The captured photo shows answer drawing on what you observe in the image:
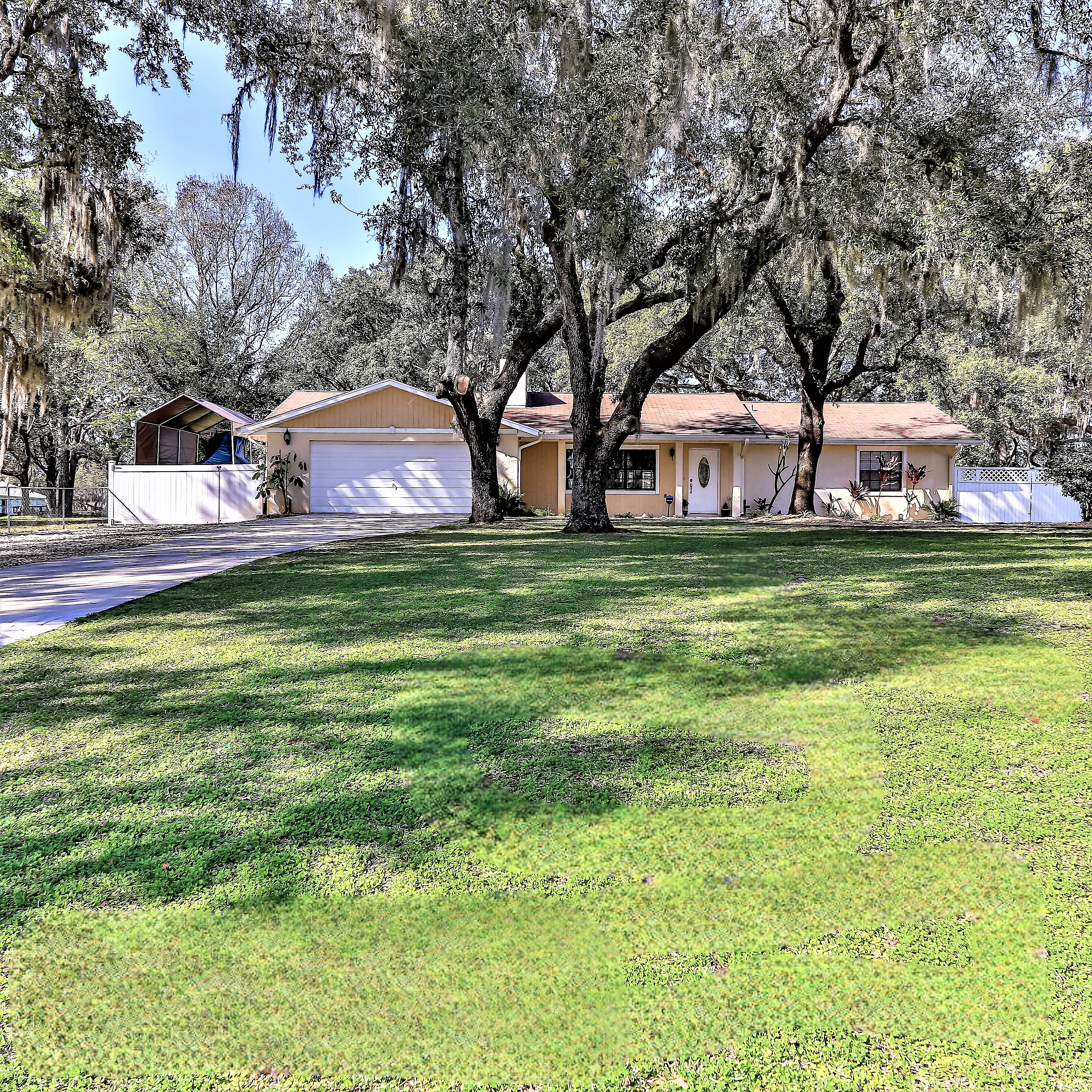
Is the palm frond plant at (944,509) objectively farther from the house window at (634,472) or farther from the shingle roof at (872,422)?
the house window at (634,472)

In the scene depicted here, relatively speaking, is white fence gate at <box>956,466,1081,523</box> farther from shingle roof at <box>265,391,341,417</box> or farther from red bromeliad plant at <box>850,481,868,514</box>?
shingle roof at <box>265,391,341,417</box>

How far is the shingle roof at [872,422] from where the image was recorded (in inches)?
927

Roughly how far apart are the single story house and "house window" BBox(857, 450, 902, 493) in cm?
3

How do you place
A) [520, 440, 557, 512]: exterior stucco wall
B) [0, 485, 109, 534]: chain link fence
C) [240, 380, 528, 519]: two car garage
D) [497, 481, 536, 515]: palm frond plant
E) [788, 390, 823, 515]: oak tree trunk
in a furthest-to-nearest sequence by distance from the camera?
[520, 440, 557, 512]: exterior stucco wall
[240, 380, 528, 519]: two car garage
[788, 390, 823, 515]: oak tree trunk
[497, 481, 536, 515]: palm frond plant
[0, 485, 109, 534]: chain link fence

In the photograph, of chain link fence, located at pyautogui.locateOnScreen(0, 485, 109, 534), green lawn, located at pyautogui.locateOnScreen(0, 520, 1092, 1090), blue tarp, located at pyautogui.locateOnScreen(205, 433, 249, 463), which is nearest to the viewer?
green lawn, located at pyautogui.locateOnScreen(0, 520, 1092, 1090)

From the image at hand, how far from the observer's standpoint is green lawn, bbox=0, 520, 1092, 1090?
1966 millimetres

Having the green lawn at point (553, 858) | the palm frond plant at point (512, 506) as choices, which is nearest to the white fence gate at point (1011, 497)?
the palm frond plant at point (512, 506)

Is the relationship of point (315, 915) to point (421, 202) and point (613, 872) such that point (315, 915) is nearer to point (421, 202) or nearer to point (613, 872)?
point (613, 872)

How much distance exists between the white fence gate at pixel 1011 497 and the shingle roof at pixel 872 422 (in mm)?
1360

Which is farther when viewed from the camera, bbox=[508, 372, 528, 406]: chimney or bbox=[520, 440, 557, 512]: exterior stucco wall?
bbox=[508, 372, 528, 406]: chimney

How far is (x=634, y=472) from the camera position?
2333 cm

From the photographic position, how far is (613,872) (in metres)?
2.65

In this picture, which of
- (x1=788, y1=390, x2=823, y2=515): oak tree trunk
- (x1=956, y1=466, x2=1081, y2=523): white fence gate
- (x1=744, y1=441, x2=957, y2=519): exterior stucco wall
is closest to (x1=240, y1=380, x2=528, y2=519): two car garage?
(x1=744, y1=441, x2=957, y2=519): exterior stucco wall

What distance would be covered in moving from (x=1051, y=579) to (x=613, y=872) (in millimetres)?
6541
